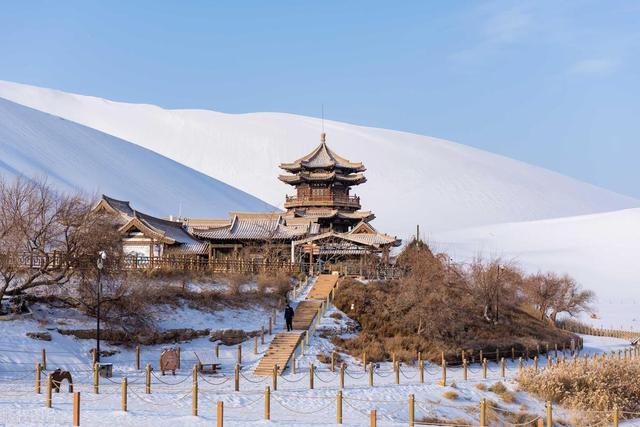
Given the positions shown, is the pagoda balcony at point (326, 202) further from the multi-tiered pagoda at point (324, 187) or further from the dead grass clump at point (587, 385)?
the dead grass clump at point (587, 385)

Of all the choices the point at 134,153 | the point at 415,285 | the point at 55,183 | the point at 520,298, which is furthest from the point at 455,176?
the point at 415,285

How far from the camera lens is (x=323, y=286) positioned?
40.8m

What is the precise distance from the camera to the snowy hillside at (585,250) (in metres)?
65.9

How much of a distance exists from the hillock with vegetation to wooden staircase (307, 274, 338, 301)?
2.45ft

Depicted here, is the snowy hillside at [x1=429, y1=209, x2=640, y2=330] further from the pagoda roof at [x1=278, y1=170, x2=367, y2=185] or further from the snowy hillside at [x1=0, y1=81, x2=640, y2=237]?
the snowy hillside at [x1=0, y1=81, x2=640, y2=237]

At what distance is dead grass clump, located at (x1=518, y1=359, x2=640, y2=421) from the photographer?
26609 millimetres

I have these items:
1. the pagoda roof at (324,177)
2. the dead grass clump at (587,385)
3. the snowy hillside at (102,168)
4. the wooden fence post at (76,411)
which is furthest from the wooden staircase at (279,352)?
the snowy hillside at (102,168)

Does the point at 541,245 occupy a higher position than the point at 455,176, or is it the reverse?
the point at 455,176

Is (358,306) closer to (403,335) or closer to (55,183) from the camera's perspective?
(403,335)

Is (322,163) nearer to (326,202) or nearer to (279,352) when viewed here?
(326,202)

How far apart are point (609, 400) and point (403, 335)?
33.8 feet

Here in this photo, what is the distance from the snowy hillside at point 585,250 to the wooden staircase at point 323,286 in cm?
2195

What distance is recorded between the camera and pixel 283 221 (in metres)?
54.6

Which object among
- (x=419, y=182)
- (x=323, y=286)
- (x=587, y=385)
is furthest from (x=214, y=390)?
(x=419, y=182)
